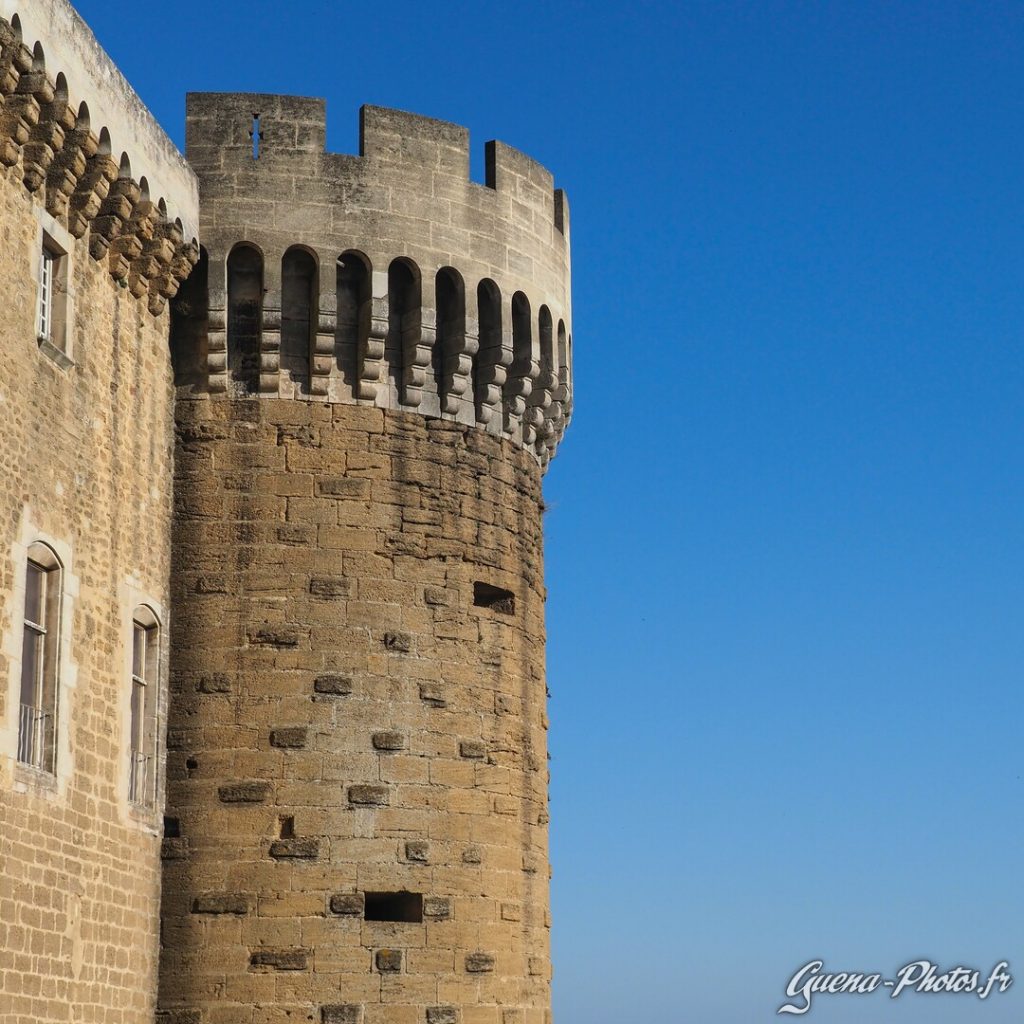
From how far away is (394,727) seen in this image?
1695 cm

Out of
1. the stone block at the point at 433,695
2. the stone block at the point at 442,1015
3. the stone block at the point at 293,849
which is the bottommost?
the stone block at the point at 442,1015

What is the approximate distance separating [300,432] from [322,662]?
6.67 feet

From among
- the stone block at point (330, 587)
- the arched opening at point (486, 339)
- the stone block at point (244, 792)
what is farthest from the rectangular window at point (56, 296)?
the arched opening at point (486, 339)

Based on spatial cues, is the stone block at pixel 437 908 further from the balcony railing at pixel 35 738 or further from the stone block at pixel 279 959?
the balcony railing at pixel 35 738

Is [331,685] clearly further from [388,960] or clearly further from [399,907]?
[388,960]

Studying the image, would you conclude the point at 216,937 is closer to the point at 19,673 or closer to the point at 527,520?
the point at 19,673

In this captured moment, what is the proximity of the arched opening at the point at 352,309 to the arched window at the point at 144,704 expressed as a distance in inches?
114

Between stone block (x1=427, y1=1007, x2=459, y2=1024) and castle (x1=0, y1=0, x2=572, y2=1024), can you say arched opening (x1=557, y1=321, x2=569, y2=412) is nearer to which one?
castle (x1=0, y1=0, x2=572, y2=1024)

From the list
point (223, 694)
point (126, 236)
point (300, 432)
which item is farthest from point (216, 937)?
point (126, 236)

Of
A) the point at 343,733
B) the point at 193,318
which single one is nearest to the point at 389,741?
the point at 343,733

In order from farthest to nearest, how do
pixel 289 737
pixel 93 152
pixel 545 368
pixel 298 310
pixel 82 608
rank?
pixel 545 368, pixel 298 310, pixel 289 737, pixel 93 152, pixel 82 608

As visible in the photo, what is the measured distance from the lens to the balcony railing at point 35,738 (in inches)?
549

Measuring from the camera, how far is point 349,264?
1791 cm

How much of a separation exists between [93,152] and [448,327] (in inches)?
163
